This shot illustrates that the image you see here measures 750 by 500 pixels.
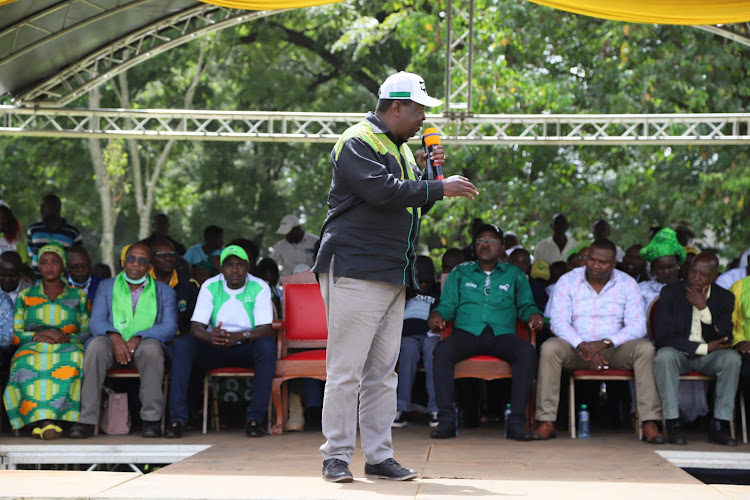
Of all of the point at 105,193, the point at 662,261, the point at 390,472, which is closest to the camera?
the point at 390,472

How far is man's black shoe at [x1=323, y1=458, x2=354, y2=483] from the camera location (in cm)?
455

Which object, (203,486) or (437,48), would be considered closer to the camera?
(203,486)

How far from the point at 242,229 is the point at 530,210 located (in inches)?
386

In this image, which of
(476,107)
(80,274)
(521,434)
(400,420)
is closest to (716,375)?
(521,434)

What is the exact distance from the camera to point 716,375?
7.04 meters

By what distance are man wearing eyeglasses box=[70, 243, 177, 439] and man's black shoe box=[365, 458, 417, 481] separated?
108 inches

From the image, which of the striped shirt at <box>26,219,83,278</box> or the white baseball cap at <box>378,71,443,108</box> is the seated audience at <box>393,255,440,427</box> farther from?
the striped shirt at <box>26,219,83,278</box>

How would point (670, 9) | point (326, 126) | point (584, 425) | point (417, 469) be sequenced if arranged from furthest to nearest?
point (326, 126) < point (670, 9) < point (584, 425) < point (417, 469)

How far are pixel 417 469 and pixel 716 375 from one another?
110 inches

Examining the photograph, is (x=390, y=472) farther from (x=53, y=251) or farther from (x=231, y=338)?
(x=53, y=251)

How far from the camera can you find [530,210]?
16.8m

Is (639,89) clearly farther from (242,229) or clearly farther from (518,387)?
(242,229)

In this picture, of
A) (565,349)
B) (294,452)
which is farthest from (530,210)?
(294,452)

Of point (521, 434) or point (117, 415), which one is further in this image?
point (117, 415)
